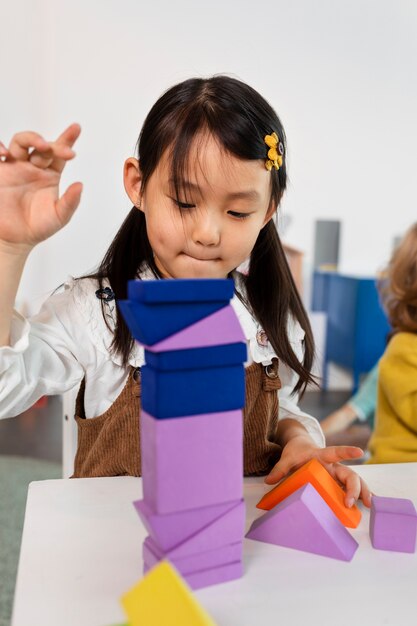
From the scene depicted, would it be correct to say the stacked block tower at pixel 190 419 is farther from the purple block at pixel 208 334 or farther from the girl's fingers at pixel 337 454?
the girl's fingers at pixel 337 454

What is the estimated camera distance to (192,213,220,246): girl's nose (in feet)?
2.01

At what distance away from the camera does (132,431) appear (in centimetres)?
74

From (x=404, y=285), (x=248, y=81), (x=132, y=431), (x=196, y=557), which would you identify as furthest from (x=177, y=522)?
(x=248, y=81)

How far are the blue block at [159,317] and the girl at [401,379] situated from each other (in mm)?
729

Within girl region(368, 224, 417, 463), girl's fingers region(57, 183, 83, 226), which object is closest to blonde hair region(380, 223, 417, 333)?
girl region(368, 224, 417, 463)

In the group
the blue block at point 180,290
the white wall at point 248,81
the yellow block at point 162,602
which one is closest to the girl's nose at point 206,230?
the blue block at point 180,290

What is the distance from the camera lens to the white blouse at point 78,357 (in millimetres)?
599

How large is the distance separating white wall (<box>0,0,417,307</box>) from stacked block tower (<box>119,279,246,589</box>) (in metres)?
2.20

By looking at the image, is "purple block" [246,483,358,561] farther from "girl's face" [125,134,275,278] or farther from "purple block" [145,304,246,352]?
"girl's face" [125,134,275,278]

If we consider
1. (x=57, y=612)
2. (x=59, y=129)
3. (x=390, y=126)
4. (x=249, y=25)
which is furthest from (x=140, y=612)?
(x=390, y=126)

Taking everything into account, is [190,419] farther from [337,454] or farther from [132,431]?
[132,431]

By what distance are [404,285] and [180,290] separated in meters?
0.94

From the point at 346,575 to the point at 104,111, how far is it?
2582mm

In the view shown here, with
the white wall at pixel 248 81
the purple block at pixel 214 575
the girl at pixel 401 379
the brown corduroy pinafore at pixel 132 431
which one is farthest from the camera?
the white wall at pixel 248 81
